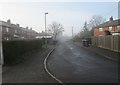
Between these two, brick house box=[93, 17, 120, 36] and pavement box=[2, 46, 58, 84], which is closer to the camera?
pavement box=[2, 46, 58, 84]

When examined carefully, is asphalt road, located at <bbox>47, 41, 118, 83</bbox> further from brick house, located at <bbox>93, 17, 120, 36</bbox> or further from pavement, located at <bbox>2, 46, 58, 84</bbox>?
brick house, located at <bbox>93, 17, 120, 36</bbox>

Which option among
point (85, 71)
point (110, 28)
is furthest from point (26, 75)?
point (110, 28)

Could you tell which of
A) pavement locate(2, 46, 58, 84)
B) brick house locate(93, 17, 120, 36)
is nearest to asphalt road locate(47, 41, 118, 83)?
pavement locate(2, 46, 58, 84)

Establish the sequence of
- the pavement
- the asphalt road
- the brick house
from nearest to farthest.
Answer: the asphalt road → the pavement → the brick house

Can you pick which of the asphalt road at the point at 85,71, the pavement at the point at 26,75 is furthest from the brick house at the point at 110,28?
the pavement at the point at 26,75

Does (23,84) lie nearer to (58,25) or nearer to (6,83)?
(6,83)

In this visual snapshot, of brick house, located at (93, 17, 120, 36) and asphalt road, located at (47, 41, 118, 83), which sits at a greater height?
brick house, located at (93, 17, 120, 36)

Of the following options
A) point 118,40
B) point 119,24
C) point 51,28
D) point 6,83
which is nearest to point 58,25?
point 51,28

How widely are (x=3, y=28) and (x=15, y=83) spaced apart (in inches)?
1902

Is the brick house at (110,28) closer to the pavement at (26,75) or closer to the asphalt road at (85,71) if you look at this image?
the asphalt road at (85,71)

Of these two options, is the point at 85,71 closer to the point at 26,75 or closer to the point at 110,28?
the point at 26,75

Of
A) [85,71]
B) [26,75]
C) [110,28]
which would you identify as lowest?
[26,75]

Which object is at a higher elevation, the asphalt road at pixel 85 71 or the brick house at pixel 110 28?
the brick house at pixel 110 28

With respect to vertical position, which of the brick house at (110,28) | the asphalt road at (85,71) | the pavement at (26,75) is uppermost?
the brick house at (110,28)
